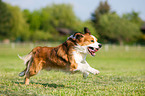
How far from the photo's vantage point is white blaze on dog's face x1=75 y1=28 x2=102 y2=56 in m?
5.96

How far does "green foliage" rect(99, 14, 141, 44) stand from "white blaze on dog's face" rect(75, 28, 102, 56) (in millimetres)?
59955

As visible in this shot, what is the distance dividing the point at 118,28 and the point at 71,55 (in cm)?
6243

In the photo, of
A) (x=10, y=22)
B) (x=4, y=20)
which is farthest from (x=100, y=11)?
(x=4, y=20)

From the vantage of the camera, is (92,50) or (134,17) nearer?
(92,50)

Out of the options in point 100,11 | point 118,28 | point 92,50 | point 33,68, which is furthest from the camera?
point 100,11

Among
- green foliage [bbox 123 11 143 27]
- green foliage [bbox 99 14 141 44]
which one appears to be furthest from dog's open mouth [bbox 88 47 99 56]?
green foliage [bbox 123 11 143 27]

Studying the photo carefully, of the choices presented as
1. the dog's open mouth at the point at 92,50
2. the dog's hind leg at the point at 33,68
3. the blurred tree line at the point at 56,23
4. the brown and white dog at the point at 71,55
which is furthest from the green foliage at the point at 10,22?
the dog's open mouth at the point at 92,50

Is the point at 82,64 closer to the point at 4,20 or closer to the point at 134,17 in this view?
the point at 4,20

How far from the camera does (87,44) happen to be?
5.98 meters

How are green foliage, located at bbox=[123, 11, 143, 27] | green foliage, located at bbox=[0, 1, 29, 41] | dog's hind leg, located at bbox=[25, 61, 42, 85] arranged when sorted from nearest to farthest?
dog's hind leg, located at bbox=[25, 61, 42, 85] → green foliage, located at bbox=[0, 1, 29, 41] → green foliage, located at bbox=[123, 11, 143, 27]

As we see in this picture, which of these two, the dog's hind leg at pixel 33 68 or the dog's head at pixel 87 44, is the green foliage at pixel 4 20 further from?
the dog's head at pixel 87 44

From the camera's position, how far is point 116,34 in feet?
218

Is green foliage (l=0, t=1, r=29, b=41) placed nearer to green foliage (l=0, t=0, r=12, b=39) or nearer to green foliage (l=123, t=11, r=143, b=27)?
green foliage (l=0, t=0, r=12, b=39)

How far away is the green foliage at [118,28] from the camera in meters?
66.7
